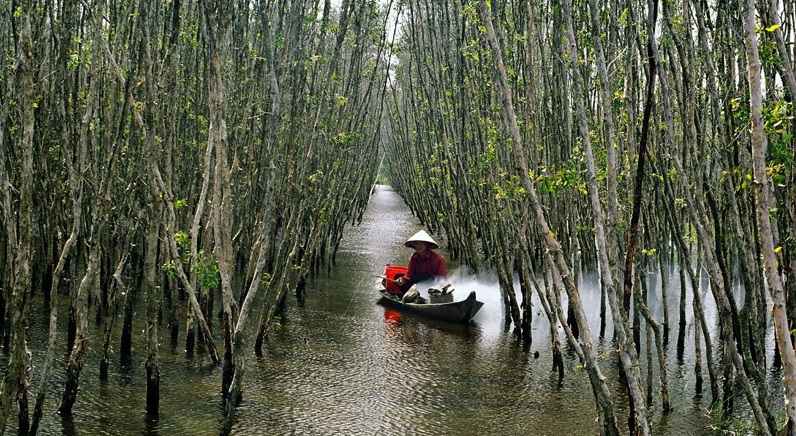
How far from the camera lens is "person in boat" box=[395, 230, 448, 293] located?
48.7 feet

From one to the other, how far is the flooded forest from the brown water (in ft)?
0.45

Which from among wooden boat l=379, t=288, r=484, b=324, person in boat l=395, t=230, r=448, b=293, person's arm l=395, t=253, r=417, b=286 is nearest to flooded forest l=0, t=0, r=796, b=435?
person in boat l=395, t=230, r=448, b=293

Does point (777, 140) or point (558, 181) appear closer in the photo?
point (777, 140)

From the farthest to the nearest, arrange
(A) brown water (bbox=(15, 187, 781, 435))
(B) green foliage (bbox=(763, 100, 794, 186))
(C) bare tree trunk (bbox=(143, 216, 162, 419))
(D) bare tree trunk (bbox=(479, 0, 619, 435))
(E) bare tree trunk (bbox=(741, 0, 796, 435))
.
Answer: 1. (A) brown water (bbox=(15, 187, 781, 435))
2. (C) bare tree trunk (bbox=(143, 216, 162, 419))
3. (D) bare tree trunk (bbox=(479, 0, 619, 435))
4. (B) green foliage (bbox=(763, 100, 794, 186))
5. (E) bare tree trunk (bbox=(741, 0, 796, 435))

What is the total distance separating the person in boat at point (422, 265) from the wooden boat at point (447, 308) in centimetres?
71

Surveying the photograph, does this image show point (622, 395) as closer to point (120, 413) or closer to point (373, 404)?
point (373, 404)

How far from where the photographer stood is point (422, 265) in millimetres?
15047

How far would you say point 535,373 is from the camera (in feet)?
33.3

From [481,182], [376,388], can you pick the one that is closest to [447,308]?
[481,182]

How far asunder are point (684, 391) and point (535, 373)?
5.81 ft

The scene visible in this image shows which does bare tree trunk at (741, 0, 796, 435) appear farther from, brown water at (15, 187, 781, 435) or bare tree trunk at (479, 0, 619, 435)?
brown water at (15, 187, 781, 435)

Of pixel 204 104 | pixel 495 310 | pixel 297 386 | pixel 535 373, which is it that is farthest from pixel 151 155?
pixel 495 310

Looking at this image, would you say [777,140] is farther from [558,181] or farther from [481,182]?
[481,182]

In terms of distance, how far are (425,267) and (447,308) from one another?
5.81ft
